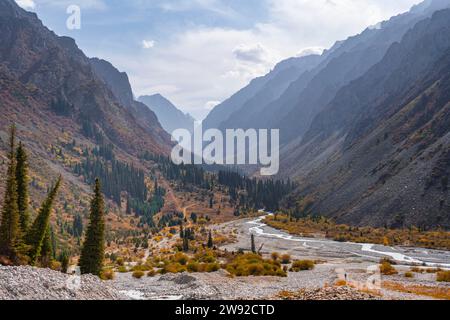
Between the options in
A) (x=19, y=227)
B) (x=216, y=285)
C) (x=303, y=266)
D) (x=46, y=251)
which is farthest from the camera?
(x=303, y=266)

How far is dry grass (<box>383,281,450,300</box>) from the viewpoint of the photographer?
26.1 meters

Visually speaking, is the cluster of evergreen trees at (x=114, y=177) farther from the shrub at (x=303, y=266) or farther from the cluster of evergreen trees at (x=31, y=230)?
the cluster of evergreen trees at (x=31, y=230)

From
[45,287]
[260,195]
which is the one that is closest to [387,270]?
[45,287]

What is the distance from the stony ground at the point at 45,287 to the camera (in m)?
18.3

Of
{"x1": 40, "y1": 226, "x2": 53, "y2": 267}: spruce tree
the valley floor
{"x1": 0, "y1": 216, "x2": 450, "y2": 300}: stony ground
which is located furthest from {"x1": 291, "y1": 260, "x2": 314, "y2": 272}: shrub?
{"x1": 40, "y1": 226, "x2": 53, "y2": 267}: spruce tree

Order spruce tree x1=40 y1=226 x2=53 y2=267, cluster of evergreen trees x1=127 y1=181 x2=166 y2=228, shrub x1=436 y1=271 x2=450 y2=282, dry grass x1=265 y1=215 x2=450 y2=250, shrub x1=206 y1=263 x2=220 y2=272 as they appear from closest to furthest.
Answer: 1. shrub x1=436 y1=271 x2=450 y2=282
2. spruce tree x1=40 y1=226 x2=53 y2=267
3. shrub x1=206 y1=263 x2=220 y2=272
4. dry grass x1=265 y1=215 x2=450 y2=250
5. cluster of evergreen trees x1=127 y1=181 x2=166 y2=228

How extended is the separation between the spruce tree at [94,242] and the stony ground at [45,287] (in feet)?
35.6

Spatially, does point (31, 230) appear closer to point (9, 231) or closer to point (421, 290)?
point (9, 231)

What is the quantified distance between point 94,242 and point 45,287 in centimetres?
1541

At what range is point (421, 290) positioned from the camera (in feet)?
93.1

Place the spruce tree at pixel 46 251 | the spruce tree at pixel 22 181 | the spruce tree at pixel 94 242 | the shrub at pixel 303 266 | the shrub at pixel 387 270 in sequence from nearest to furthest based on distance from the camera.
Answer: the spruce tree at pixel 94 242 → the spruce tree at pixel 46 251 → the shrub at pixel 387 270 → the spruce tree at pixel 22 181 → the shrub at pixel 303 266

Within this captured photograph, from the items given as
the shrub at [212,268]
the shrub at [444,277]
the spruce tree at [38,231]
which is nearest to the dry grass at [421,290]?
the shrub at [444,277]

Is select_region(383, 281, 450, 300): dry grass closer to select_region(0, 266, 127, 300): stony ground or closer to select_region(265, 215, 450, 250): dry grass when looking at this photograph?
select_region(0, 266, 127, 300): stony ground

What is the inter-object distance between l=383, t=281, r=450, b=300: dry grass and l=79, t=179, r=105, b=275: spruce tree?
2299 cm
